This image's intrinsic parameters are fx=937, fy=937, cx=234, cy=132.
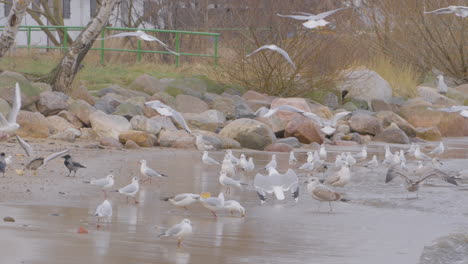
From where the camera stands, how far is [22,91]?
752 inches

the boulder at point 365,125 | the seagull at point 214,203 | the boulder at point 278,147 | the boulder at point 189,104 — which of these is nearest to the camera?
the seagull at point 214,203

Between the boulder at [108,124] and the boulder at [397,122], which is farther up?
the boulder at [108,124]

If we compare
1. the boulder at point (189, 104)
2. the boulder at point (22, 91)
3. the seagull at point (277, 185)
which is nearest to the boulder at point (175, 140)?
the boulder at point (22, 91)

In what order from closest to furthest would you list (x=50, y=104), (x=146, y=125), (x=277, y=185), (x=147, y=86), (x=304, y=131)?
(x=277, y=185), (x=146, y=125), (x=50, y=104), (x=304, y=131), (x=147, y=86)

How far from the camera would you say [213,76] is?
90.8 ft

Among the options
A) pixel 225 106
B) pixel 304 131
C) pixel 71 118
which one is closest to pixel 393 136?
pixel 304 131

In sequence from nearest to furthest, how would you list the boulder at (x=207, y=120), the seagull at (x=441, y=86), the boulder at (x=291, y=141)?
1. the boulder at (x=291, y=141)
2. the boulder at (x=207, y=120)
3. the seagull at (x=441, y=86)

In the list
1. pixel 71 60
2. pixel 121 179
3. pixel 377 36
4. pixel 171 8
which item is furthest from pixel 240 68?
pixel 171 8

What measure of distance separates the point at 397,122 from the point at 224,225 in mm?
15689

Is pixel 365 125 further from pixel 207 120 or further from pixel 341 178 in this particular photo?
pixel 341 178

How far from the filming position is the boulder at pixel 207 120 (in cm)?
2055

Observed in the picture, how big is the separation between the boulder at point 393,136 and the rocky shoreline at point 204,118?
0.08 feet

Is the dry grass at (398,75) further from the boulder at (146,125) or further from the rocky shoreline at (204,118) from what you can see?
the boulder at (146,125)

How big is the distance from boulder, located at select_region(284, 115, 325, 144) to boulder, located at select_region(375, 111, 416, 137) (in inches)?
158
